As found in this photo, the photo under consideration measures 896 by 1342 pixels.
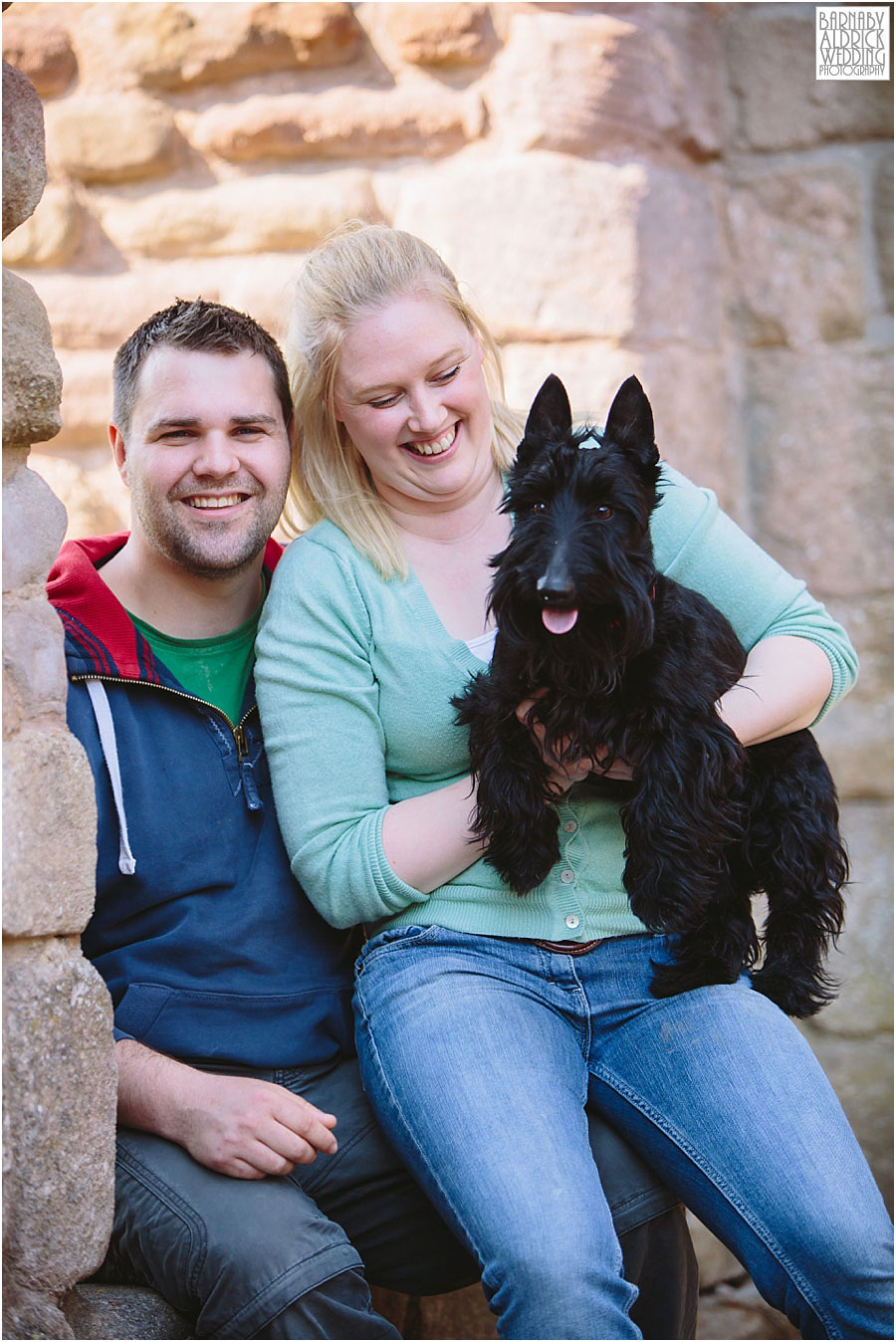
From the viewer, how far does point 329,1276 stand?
187 centimetres

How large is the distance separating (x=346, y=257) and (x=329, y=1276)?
5.74 feet

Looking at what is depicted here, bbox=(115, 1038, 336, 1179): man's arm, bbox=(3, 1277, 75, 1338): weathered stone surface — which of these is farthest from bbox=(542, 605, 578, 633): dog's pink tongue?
bbox=(3, 1277, 75, 1338): weathered stone surface

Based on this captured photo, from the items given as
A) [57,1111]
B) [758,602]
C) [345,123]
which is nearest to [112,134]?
[345,123]

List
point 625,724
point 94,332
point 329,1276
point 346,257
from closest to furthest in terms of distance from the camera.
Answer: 1. point 329,1276
2. point 625,724
3. point 346,257
4. point 94,332

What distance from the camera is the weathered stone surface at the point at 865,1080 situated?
3.39m

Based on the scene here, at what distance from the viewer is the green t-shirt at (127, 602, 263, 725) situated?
7.70 ft

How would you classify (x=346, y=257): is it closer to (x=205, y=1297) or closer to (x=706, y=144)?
(x=706, y=144)

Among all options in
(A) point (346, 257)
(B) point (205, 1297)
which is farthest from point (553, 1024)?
(A) point (346, 257)

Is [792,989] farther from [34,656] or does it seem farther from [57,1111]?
[34,656]

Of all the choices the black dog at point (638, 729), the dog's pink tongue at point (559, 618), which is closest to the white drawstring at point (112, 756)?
the black dog at point (638, 729)

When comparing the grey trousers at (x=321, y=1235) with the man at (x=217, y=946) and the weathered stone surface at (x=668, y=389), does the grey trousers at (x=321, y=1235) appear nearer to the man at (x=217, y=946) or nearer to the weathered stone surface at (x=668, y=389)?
the man at (x=217, y=946)

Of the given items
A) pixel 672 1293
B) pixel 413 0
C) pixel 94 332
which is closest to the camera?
pixel 672 1293

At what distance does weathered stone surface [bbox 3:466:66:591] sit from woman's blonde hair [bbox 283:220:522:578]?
2.09ft

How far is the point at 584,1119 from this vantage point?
6.59 ft
